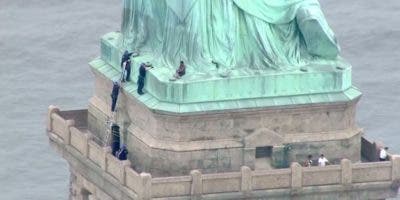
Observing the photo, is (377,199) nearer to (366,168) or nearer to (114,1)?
(366,168)

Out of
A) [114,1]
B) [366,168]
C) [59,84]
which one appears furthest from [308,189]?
[114,1]

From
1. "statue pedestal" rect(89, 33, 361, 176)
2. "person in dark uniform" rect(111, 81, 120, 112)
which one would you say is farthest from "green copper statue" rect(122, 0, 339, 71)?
"person in dark uniform" rect(111, 81, 120, 112)

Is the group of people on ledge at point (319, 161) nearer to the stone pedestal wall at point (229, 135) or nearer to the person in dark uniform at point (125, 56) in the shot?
the stone pedestal wall at point (229, 135)

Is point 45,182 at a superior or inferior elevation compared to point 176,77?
inferior

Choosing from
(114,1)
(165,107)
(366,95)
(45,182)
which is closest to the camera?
(165,107)

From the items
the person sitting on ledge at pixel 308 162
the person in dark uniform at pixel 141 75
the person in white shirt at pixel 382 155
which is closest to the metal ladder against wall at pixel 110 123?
the person in dark uniform at pixel 141 75

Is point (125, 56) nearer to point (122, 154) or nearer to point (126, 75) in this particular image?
point (126, 75)

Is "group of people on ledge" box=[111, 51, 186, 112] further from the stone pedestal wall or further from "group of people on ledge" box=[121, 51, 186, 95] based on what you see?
the stone pedestal wall
